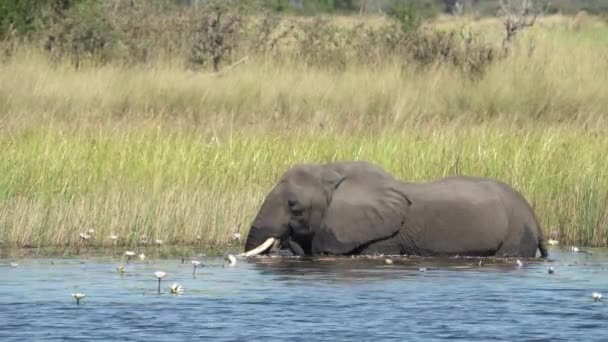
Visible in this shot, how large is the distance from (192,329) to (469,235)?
3.64 m

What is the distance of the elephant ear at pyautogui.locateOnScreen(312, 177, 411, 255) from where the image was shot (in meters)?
11.6

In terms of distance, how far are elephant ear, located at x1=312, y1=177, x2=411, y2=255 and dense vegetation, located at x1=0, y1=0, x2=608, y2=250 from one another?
1060 millimetres

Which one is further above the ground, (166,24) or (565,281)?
(166,24)

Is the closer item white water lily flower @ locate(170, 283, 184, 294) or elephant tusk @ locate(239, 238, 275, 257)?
white water lily flower @ locate(170, 283, 184, 294)

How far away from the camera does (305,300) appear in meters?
9.40

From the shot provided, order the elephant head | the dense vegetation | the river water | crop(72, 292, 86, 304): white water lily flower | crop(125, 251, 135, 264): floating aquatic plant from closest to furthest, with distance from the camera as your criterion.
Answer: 1. the river water
2. crop(72, 292, 86, 304): white water lily flower
3. crop(125, 251, 135, 264): floating aquatic plant
4. the elephant head
5. the dense vegetation

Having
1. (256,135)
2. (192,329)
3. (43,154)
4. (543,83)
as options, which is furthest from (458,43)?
(192,329)

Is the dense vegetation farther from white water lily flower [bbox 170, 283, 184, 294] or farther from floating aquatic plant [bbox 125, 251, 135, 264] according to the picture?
white water lily flower [bbox 170, 283, 184, 294]

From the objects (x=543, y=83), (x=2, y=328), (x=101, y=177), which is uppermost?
(x=543, y=83)

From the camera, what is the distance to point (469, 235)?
11.6m

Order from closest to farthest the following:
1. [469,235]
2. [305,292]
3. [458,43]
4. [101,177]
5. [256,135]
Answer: [305,292], [469,235], [101,177], [256,135], [458,43]

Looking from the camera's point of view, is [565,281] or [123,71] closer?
[565,281]

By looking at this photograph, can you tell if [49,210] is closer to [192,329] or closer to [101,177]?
[101,177]

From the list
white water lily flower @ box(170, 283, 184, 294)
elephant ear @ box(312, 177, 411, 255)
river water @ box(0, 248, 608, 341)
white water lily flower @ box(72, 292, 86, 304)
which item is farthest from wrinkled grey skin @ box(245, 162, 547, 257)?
white water lily flower @ box(72, 292, 86, 304)
